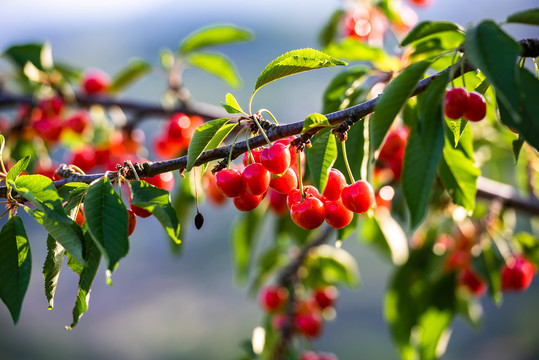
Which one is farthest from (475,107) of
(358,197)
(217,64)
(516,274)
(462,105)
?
(217,64)

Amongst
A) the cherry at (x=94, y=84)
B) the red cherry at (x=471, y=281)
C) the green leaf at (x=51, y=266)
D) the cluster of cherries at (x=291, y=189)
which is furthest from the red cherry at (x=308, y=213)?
the cherry at (x=94, y=84)

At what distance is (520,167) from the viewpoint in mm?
2523

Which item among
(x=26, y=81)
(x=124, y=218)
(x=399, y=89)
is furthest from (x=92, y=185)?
(x=26, y=81)

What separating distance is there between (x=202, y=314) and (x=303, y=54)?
30.6 m

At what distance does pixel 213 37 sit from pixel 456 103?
176cm

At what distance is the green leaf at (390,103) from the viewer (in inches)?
34.4

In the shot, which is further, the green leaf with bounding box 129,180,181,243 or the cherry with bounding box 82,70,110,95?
the cherry with bounding box 82,70,110,95

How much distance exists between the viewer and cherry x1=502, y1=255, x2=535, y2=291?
217 cm

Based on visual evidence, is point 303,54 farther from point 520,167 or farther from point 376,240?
point 520,167

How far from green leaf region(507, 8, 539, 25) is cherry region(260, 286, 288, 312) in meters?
1.68

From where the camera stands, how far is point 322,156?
102 centimetres

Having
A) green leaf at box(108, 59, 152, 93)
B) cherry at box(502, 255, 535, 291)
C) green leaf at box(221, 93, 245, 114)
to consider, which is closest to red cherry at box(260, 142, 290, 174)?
green leaf at box(221, 93, 245, 114)

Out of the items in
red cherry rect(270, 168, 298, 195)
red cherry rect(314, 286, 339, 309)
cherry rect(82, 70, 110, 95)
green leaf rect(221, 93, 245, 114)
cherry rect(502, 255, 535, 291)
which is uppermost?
green leaf rect(221, 93, 245, 114)

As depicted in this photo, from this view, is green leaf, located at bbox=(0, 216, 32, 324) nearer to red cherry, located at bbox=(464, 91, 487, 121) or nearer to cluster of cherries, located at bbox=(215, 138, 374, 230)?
cluster of cherries, located at bbox=(215, 138, 374, 230)
